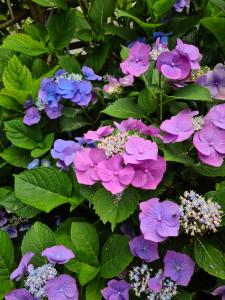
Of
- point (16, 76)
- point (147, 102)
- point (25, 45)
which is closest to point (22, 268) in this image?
point (147, 102)

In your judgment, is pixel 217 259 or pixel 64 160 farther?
pixel 64 160

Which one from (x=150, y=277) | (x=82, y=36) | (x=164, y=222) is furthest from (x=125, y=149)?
(x=82, y=36)

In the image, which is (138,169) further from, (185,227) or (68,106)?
(68,106)

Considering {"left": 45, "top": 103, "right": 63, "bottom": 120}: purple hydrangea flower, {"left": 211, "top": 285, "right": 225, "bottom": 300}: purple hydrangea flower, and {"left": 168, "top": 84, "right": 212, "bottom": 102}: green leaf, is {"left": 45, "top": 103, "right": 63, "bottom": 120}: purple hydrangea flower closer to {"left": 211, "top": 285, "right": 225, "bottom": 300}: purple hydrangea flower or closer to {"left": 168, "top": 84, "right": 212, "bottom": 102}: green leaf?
{"left": 168, "top": 84, "right": 212, "bottom": 102}: green leaf

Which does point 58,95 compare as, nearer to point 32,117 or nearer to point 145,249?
point 32,117

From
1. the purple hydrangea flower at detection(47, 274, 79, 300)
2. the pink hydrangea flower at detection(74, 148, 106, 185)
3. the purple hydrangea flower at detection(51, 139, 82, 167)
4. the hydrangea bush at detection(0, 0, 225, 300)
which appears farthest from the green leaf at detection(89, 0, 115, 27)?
the purple hydrangea flower at detection(47, 274, 79, 300)

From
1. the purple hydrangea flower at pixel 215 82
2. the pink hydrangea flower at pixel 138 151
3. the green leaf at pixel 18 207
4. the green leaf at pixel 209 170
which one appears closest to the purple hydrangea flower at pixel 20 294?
the green leaf at pixel 18 207
